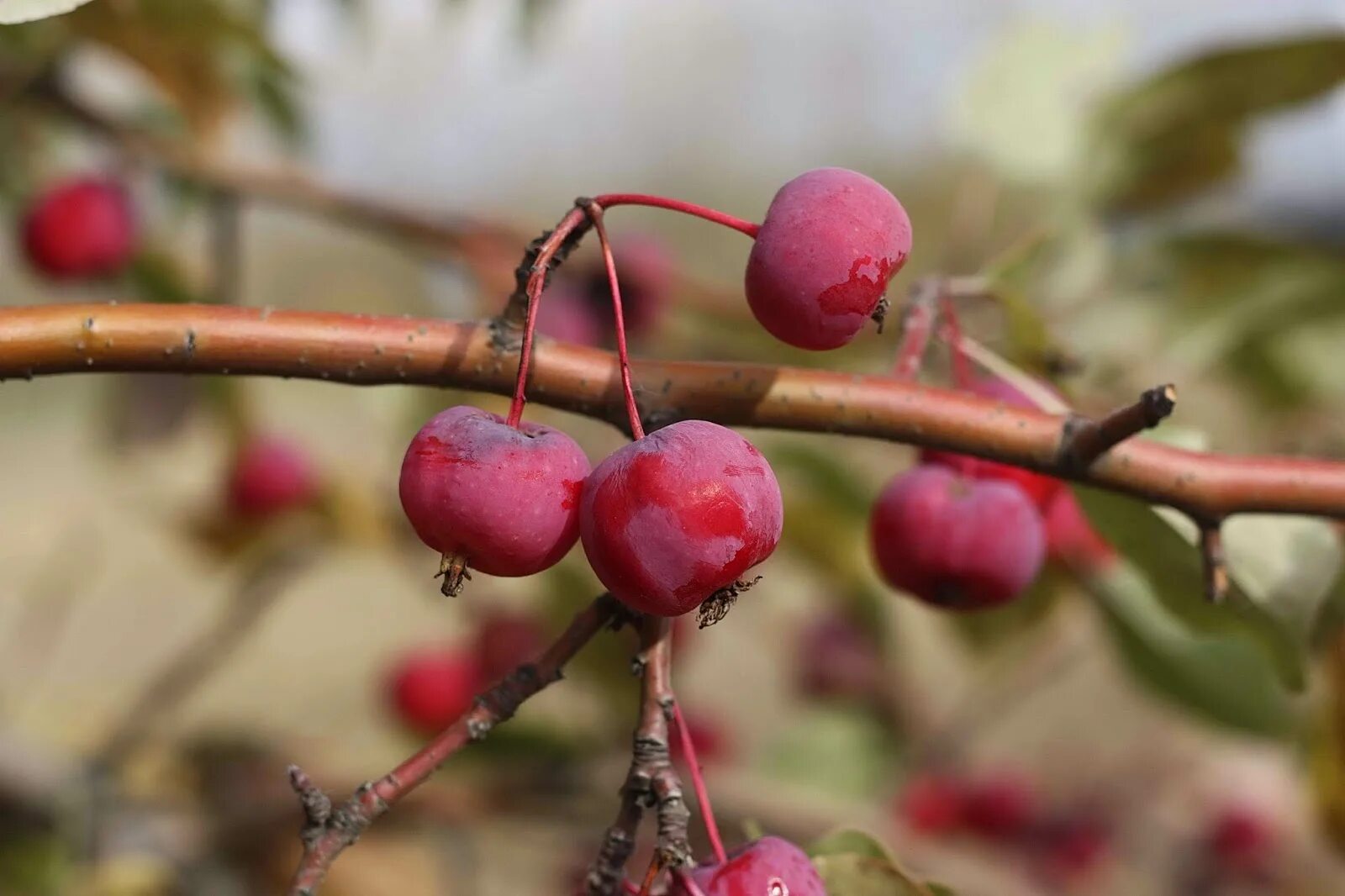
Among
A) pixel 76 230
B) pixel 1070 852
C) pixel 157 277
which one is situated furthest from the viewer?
pixel 1070 852

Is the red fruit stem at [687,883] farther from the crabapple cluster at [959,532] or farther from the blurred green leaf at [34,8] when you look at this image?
the blurred green leaf at [34,8]

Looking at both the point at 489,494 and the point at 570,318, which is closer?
the point at 489,494

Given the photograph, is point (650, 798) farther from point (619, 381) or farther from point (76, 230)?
point (76, 230)

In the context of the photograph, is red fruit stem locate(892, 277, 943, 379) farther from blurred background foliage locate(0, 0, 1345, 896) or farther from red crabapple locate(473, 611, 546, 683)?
red crabapple locate(473, 611, 546, 683)

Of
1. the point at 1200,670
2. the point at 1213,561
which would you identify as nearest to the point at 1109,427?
the point at 1213,561

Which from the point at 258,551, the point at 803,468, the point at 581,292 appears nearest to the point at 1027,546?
the point at 803,468

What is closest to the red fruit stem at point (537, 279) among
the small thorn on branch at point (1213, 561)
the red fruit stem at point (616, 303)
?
the red fruit stem at point (616, 303)

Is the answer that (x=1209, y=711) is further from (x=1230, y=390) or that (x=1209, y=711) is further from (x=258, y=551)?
(x=258, y=551)

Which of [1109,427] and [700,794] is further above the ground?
[1109,427]
